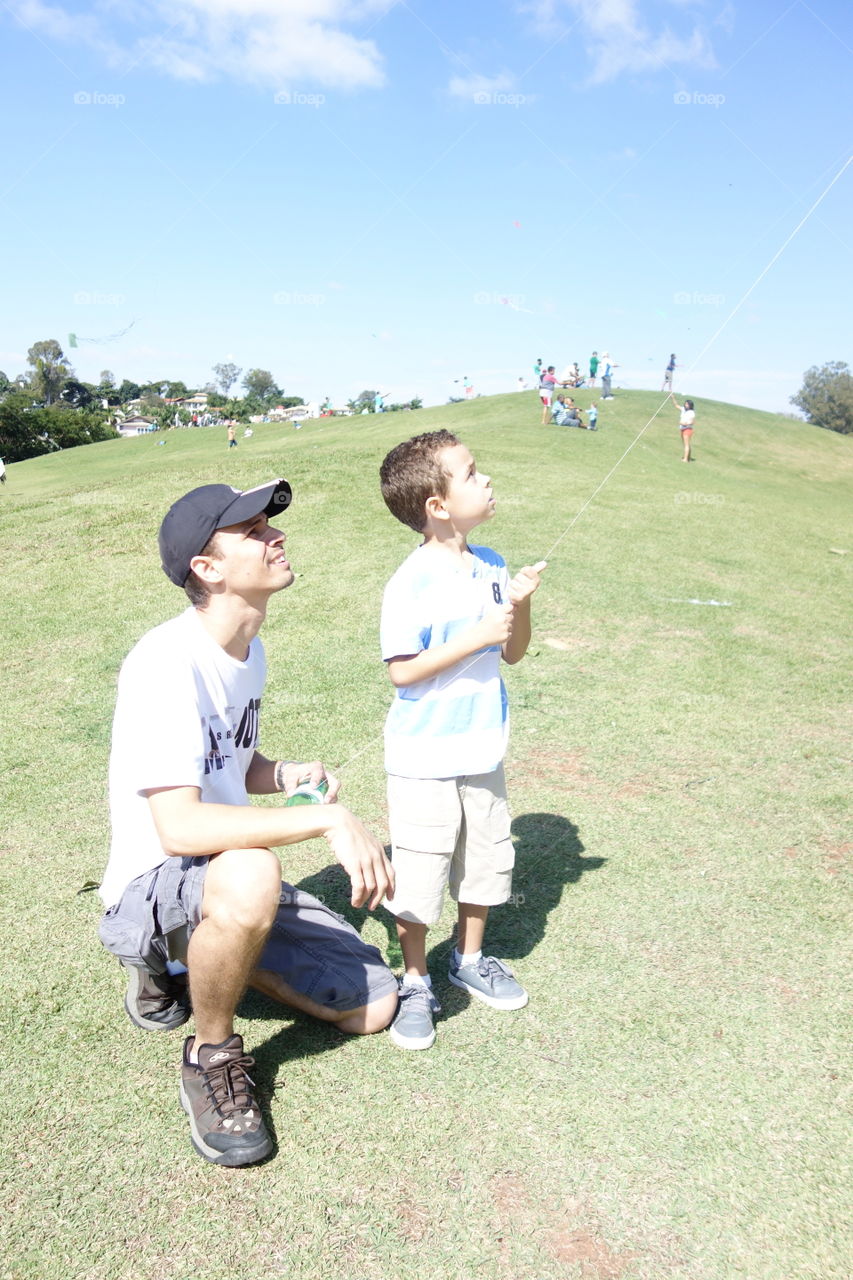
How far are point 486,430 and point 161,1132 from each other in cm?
1883

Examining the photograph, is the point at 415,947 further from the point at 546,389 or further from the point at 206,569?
the point at 546,389

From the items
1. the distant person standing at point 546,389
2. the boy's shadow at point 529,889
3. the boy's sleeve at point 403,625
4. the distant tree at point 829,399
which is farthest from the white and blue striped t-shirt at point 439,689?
the distant tree at point 829,399

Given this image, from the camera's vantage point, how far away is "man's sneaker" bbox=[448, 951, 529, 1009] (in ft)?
9.16

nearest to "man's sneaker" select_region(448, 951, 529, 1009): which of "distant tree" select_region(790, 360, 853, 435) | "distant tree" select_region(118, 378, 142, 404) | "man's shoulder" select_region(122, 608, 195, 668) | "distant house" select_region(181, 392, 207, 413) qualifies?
"man's shoulder" select_region(122, 608, 195, 668)

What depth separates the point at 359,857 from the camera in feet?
7.13

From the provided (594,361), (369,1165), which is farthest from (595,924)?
(594,361)

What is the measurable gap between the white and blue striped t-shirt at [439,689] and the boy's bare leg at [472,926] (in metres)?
0.51

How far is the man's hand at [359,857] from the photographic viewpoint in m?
2.17

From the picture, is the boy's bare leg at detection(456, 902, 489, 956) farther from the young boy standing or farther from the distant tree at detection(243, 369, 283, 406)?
the distant tree at detection(243, 369, 283, 406)

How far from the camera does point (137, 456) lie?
26.0 meters

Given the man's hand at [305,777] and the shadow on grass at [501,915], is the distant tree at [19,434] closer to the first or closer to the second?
the shadow on grass at [501,915]

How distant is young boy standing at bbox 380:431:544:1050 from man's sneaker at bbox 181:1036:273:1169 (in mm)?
532

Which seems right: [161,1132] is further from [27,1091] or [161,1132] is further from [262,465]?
[262,465]

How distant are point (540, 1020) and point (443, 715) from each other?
96 centimetres
